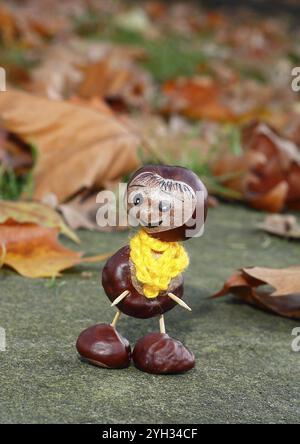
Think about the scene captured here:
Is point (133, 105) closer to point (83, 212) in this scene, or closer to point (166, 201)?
point (83, 212)

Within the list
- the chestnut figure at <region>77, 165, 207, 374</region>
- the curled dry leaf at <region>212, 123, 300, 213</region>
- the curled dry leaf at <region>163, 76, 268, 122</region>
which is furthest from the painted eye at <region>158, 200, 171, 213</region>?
the curled dry leaf at <region>163, 76, 268, 122</region>

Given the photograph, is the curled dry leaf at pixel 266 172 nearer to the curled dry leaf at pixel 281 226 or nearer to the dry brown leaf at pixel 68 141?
the curled dry leaf at pixel 281 226

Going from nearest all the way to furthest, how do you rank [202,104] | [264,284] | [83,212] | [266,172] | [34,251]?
1. [264,284]
2. [34,251]
3. [83,212]
4. [266,172]
5. [202,104]

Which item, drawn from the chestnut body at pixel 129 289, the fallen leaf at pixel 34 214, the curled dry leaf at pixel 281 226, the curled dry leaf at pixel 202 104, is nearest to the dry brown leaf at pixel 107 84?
the curled dry leaf at pixel 202 104

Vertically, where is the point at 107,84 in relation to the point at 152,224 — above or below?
below

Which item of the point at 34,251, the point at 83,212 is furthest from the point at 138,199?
the point at 83,212

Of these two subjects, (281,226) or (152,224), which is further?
(281,226)
